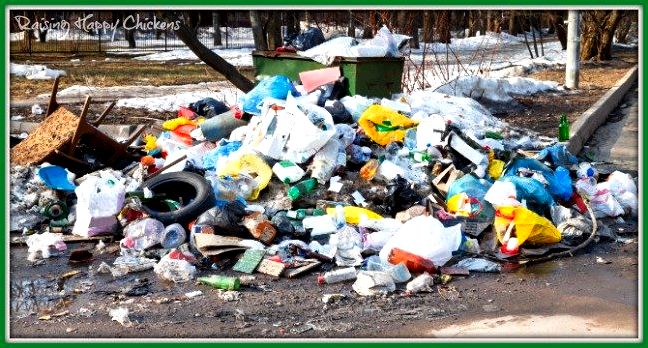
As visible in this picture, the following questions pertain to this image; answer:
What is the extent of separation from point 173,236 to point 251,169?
1364mm

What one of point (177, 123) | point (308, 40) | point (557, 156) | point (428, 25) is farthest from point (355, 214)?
point (428, 25)

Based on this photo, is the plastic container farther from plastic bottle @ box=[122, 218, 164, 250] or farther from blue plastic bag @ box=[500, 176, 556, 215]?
blue plastic bag @ box=[500, 176, 556, 215]

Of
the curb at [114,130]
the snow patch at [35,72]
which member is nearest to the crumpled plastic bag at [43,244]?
the curb at [114,130]

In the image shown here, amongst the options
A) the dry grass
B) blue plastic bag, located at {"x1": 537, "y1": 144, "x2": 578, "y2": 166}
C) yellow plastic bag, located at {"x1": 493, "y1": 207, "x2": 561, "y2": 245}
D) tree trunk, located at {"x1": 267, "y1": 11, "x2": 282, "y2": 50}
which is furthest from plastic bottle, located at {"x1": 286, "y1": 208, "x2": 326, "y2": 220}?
the dry grass

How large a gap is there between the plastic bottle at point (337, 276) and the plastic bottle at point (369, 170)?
2.02 m

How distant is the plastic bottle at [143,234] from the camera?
6191mm

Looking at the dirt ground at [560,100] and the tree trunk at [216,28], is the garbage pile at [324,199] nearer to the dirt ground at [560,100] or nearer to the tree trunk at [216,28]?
the dirt ground at [560,100]

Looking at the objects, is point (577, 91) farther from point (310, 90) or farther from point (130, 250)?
point (130, 250)

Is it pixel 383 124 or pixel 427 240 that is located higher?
pixel 383 124

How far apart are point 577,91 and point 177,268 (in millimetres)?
12980

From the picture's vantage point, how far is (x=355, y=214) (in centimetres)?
666

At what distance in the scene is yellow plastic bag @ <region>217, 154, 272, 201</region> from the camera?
731 cm

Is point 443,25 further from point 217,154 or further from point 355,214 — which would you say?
point 355,214

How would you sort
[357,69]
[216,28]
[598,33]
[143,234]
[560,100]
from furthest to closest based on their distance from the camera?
[216,28] → [598,33] → [560,100] → [357,69] → [143,234]
